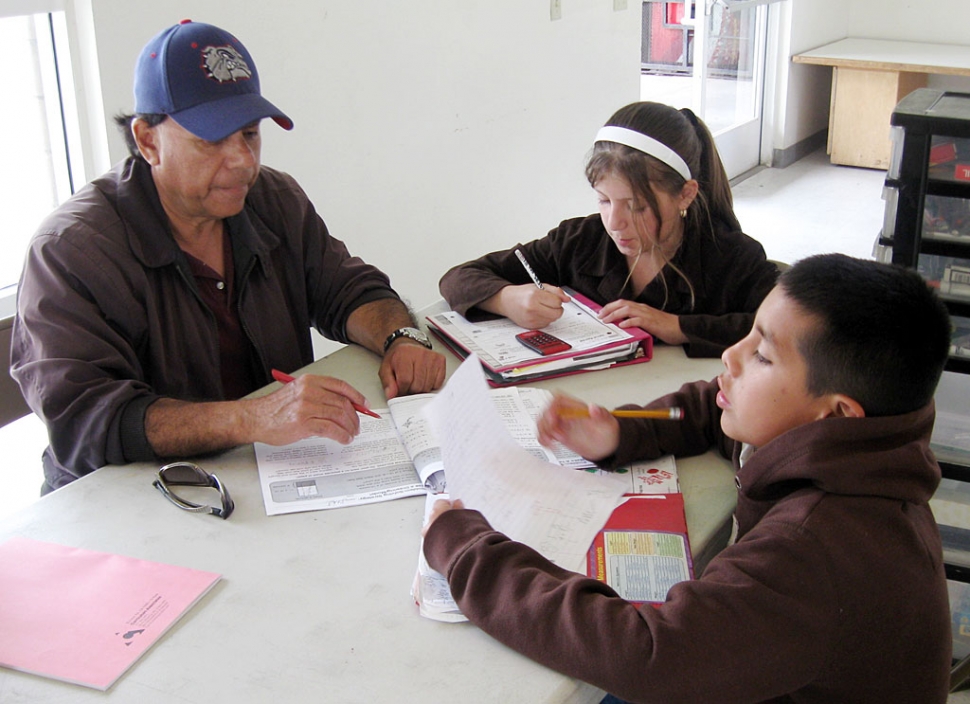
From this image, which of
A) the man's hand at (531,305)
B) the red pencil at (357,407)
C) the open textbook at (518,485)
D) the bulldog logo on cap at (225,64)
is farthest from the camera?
the man's hand at (531,305)

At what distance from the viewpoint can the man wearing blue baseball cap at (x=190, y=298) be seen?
4.50ft

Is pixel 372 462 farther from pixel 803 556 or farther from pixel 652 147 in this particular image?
pixel 652 147

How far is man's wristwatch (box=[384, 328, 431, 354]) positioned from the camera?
1.69 meters

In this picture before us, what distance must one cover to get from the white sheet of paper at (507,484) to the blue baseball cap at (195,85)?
584 millimetres

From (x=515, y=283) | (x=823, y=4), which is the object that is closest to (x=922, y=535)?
(x=515, y=283)

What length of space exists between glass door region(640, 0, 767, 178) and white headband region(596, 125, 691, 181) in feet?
11.3

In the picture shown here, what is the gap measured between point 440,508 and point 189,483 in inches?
15.6

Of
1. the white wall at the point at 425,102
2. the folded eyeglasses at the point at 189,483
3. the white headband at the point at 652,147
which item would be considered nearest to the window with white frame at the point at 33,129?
the white wall at the point at 425,102

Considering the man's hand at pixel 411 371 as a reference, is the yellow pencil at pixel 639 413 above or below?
above

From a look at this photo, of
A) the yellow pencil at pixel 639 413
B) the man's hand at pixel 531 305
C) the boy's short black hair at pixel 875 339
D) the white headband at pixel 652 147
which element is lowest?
the yellow pencil at pixel 639 413

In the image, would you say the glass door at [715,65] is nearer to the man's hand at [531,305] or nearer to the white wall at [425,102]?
the white wall at [425,102]

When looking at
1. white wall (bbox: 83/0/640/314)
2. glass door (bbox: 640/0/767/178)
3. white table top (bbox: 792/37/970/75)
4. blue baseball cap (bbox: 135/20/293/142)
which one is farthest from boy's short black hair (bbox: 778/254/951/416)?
white table top (bbox: 792/37/970/75)

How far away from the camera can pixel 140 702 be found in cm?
93

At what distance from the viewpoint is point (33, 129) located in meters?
2.21
